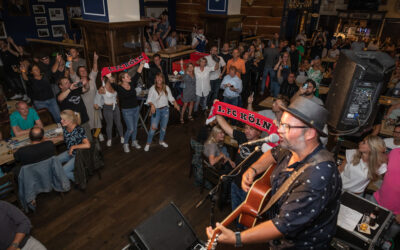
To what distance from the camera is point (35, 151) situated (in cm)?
331

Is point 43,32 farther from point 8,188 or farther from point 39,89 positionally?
point 8,188

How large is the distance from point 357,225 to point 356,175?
78cm

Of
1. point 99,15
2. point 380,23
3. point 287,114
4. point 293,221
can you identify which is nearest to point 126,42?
point 99,15

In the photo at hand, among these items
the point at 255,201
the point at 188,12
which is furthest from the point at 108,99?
the point at 188,12

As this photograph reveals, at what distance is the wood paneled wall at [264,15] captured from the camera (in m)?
13.2

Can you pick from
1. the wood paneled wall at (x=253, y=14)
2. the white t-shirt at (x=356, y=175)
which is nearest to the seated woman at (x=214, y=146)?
the white t-shirt at (x=356, y=175)

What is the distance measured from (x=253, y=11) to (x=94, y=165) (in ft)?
41.5

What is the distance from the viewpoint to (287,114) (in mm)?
1581

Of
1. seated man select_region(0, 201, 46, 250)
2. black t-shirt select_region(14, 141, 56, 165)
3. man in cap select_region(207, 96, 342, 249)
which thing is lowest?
seated man select_region(0, 201, 46, 250)

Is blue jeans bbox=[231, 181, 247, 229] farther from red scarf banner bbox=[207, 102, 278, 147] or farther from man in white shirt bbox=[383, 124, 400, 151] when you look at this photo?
man in white shirt bbox=[383, 124, 400, 151]

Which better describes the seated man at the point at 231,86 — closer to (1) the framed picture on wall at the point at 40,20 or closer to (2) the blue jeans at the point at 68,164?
(2) the blue jeans at the point at 68,164

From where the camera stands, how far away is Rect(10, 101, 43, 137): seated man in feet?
13.5

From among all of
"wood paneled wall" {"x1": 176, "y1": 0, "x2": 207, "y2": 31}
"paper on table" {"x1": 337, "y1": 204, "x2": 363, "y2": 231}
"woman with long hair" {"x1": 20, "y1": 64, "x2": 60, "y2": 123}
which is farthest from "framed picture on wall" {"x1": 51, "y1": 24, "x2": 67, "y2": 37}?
"paper on table" {"x1": 337, "y1": 204, "x2": 363, "y2": 231}

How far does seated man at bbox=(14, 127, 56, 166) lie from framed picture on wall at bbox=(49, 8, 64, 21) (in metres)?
8.40
